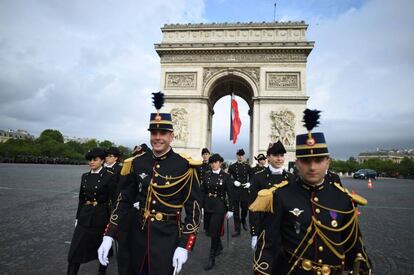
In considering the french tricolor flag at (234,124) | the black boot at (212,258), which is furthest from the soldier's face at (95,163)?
the french tricolor flag at (234,124)

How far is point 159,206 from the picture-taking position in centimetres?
230

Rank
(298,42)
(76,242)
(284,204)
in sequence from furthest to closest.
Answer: (298,42)
(76,242)
(284,204)

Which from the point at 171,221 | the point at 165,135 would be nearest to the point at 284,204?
the point at 171,221

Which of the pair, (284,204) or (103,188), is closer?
(284,204)

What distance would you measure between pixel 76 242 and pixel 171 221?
157 cm

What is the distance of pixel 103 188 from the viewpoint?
354cm

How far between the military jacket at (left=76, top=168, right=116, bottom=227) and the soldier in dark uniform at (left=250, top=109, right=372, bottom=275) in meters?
2.38

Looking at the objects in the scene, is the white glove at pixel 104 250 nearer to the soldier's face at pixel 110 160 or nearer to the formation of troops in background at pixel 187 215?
the formation of troops in background at pixel 187 215

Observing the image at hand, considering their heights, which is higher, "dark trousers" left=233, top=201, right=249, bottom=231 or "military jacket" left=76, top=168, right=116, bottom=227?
"military jacket" left=76, top=168, right=116, bottom=227

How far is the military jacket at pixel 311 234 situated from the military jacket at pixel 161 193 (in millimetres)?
739

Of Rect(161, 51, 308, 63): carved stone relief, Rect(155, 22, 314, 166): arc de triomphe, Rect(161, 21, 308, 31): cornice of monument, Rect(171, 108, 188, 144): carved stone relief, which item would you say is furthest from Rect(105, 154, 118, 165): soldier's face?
Rect(161, 21, 308, 31): cornice of monument

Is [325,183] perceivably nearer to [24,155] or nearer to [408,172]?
[24,155]

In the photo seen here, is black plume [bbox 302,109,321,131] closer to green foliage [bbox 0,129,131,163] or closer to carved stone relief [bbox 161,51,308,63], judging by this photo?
carved stone relief [bbox 161,51,308,63]

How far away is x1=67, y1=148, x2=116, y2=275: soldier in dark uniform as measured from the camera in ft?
10.3
